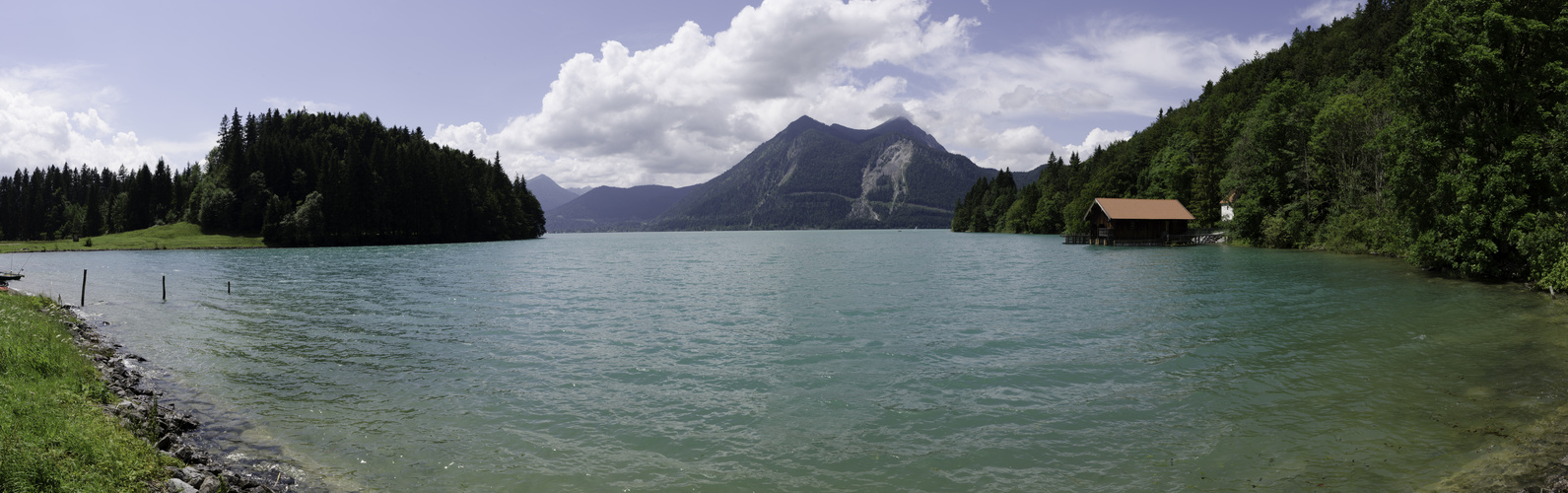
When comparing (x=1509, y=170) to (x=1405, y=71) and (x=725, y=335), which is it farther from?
(x=725, y=335)

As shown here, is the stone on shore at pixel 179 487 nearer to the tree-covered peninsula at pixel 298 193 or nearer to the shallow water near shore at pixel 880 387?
the shallow water near shore at pixel 880 387

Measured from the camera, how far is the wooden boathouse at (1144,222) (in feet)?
268

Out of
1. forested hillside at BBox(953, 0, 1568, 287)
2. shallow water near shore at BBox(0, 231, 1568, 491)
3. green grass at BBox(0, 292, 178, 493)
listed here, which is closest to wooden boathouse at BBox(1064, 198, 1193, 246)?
forested hillside at BBox(953, 0, 1568, 287)

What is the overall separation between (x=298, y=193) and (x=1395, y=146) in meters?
148

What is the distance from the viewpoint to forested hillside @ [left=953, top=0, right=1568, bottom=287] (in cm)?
2650

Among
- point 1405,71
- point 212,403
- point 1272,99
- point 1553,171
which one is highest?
point 1272,99

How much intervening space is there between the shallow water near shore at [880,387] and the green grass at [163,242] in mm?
92855

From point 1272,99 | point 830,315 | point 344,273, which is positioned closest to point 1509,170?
point 830,315

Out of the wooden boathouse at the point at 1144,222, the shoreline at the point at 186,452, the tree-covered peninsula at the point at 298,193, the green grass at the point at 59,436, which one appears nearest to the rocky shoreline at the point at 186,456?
the shoreline at the point at 186,452

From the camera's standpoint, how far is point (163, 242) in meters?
99.6

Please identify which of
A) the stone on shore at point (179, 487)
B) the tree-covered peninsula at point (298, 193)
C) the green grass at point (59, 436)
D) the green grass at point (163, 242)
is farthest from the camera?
the tree-covered peninsula at point (298, 193)

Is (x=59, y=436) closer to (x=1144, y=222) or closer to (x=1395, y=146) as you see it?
(x=1395, y=146)

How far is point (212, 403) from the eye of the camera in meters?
13.2

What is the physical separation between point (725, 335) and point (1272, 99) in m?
85.1
